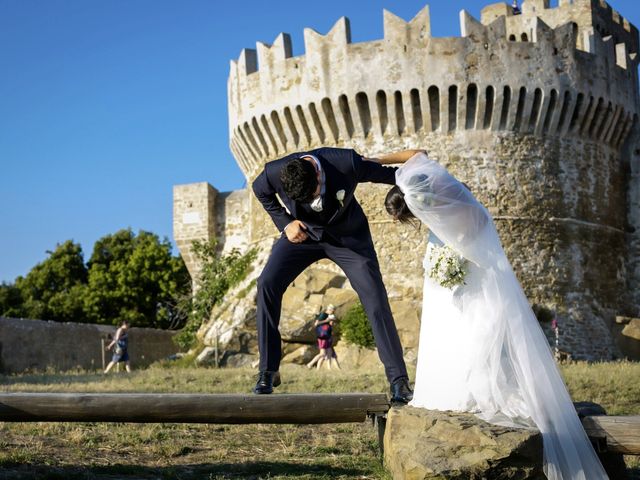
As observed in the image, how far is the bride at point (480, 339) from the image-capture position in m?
4.61

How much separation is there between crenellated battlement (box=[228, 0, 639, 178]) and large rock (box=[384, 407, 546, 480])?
51.1ft

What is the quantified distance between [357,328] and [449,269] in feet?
43.1

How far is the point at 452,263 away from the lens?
4.96 metres

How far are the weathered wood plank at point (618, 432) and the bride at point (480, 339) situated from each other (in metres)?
0.24

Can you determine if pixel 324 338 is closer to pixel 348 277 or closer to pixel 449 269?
pixel 348 277

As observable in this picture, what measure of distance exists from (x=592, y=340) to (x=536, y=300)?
65.2 inches

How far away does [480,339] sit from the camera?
189 inches

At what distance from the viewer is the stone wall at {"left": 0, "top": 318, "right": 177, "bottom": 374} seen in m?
17.9

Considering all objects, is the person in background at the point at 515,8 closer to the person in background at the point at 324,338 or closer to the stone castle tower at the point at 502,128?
the stone castle tower at the point at 502,128

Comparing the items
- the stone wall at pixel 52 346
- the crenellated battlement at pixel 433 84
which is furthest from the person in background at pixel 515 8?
the stone wall at pixel 52 346

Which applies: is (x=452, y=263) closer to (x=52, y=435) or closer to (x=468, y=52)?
(x=52, y=435)

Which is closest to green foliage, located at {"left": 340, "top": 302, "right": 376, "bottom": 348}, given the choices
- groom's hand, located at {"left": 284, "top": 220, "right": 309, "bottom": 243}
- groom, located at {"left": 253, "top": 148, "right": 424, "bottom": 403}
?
groom, located at {"left": 253, "top": 148, "right": 424, "bottom": 403}

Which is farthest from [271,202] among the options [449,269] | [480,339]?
[480,339]

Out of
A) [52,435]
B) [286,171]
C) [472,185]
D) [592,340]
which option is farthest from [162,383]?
[592,340]
